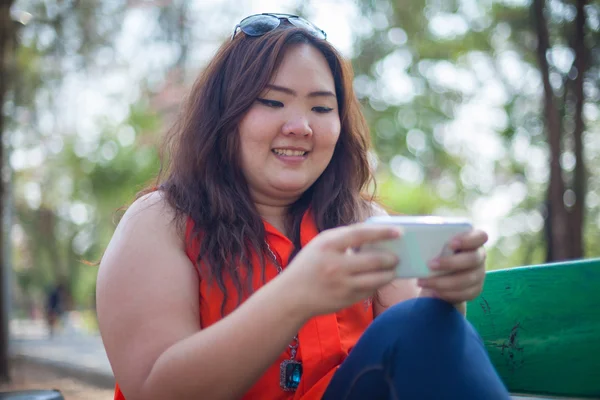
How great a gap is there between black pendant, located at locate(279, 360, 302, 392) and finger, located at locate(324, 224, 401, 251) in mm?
589

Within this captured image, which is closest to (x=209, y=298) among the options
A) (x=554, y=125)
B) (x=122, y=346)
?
(x=122, y=346)

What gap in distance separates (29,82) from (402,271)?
36.0ft

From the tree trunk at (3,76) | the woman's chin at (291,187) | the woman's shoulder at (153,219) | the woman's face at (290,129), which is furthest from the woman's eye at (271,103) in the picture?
the tree trunk at (3,76)

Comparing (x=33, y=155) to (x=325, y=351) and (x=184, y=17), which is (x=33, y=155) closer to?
(x=184, y=17)

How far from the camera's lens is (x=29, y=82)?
36.4ft

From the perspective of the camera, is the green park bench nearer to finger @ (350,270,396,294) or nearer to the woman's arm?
finger @ (350,270,396,294)

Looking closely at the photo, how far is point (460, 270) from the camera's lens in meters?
1.40

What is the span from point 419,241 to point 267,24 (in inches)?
41.0

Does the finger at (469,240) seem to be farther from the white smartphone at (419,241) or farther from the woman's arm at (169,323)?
the woman's arm at (169,323)

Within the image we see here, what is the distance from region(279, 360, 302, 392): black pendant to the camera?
1.71 meters

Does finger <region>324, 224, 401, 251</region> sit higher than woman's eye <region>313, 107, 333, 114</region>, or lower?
lower

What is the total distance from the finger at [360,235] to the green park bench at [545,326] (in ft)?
2.27

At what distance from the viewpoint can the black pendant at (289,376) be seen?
5.62ft

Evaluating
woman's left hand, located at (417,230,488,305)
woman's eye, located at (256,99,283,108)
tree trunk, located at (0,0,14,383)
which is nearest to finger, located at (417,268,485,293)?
woman's left hand, located at (417,230,488,305)
